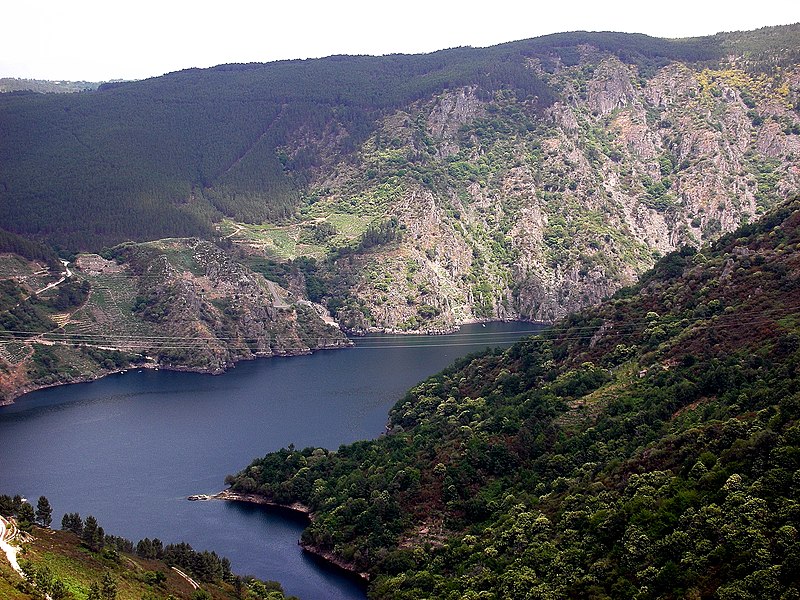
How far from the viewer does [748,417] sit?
67.4m

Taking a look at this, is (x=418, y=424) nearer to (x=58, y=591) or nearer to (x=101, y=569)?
(x=101, y=569)

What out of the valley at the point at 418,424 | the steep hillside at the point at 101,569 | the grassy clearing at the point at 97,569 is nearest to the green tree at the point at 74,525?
the steep hillside at the point at 101,569

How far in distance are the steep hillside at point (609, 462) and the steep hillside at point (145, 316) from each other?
178 feet

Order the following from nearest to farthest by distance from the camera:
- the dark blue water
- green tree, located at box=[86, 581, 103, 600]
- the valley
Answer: green tree, located at box=[86, 581, 103, 600] → the valley → the dark blue water

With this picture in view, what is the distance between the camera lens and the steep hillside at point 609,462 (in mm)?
59219

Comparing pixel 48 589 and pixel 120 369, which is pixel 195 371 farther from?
pixel 48 589

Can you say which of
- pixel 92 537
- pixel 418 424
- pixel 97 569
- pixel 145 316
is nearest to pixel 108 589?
pixel 97 569

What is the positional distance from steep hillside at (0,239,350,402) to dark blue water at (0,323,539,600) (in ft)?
13.4

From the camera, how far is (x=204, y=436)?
112688 millimetres

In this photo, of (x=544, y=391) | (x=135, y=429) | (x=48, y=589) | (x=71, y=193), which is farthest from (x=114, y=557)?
(x=71, y=193)

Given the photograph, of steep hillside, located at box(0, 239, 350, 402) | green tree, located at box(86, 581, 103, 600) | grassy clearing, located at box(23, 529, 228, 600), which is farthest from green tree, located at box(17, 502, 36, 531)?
steep hillside, located at box(0, 239, 350, 402)

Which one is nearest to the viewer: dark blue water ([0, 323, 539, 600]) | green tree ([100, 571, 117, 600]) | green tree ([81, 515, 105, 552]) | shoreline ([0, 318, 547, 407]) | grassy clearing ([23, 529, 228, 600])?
green tree ([100, 571, 117, 600])

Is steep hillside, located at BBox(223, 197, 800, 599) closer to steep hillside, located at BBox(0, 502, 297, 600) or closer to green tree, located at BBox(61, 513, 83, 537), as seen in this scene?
steep hillside, located at BBox(0, 502, 297, 600)

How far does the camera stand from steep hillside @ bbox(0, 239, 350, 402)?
475 feet
